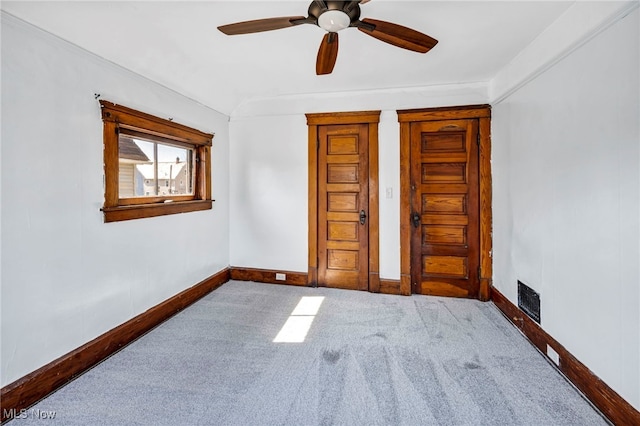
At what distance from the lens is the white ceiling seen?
1.89 meters

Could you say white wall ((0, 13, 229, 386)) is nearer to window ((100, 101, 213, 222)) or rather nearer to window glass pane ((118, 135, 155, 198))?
window ((100, 101, 213, 222))

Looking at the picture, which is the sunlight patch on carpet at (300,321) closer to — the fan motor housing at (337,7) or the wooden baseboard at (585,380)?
the wooden baseboard at (585,380)

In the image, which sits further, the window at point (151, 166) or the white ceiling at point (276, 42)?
the window at point (151, 166)

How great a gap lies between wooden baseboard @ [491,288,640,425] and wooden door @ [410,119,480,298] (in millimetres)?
837

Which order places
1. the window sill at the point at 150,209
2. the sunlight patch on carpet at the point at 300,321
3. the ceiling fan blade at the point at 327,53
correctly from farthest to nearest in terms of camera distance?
the sunlight patch on carpet at the point at 300,321 < the window sill at the point at 150,209 < the ceiling fan blade at the point at 327,53

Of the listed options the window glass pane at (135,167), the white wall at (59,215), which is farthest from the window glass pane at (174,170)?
the white wall at (59,215)

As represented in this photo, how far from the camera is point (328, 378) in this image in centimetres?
197

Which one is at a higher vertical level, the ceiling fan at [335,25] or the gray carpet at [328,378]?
the ceiling fan at [335,25]

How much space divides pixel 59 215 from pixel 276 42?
1.99m

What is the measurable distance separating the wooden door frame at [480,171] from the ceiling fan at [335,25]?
1521 mm

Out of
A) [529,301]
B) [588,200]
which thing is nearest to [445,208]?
[529,301]

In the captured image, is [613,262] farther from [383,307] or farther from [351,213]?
[351,213]

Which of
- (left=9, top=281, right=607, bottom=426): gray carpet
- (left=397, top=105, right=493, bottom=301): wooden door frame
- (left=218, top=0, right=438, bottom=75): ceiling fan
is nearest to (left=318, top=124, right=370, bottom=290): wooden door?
(left=397, top=105, right=493, bottom=301): wooden door frame

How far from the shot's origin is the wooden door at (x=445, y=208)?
3.38 meters
